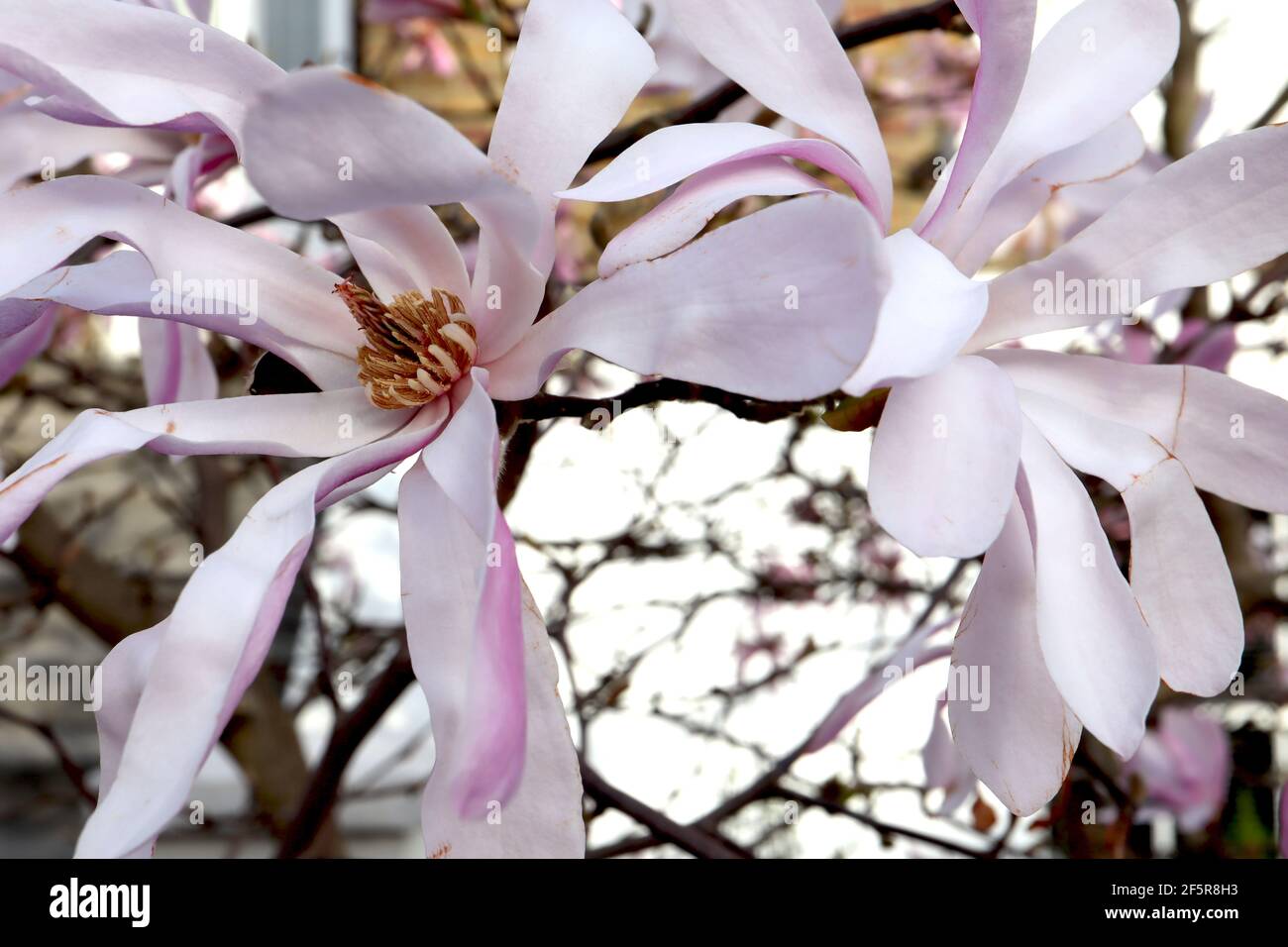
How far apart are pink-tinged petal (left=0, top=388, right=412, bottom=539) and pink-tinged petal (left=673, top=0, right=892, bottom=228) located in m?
0.16

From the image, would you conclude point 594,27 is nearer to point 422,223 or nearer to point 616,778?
point 422,223

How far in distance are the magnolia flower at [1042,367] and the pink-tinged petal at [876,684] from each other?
16 centimetres

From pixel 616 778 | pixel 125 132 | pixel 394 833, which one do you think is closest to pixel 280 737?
pixel 616 778

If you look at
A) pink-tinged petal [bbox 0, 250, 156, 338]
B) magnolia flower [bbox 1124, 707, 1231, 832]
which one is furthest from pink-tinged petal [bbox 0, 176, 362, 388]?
magnolia flower [bbox 1124, 707, 1231, 832]

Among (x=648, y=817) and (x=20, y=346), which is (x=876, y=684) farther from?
(x=20, y=346)

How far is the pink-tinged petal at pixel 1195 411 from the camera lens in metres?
0.38

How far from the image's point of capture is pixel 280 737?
1.18 m

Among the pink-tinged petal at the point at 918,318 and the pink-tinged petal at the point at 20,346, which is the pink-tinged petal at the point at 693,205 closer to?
the pink-tinged petal at the point at 918,318

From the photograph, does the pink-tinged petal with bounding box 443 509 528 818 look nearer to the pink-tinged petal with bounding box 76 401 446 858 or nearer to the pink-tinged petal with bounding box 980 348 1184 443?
the pink-tinged petal with bounding box 76 401 446 858

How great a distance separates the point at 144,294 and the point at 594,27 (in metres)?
0.17

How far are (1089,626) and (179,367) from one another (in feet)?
1.18

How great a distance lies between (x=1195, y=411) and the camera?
38 cm
